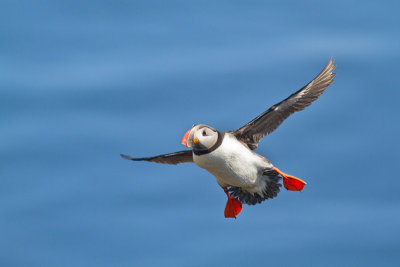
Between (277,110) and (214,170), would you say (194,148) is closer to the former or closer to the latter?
(214,170)

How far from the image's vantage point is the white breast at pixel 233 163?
12578mm

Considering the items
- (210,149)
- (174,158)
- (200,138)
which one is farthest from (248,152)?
(174,158)

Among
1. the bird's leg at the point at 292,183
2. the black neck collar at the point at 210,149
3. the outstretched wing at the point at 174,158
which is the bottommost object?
the bird's leg at the point at 292,183

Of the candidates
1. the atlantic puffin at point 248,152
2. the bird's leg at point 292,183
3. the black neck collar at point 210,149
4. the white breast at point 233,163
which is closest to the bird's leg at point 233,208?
the atlantic puffin at point 248,152

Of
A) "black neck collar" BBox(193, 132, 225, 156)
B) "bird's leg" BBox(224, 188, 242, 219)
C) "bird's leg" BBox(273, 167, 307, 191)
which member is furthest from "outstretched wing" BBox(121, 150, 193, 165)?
"bird's leg" BBox(273, 167, 307, 191)

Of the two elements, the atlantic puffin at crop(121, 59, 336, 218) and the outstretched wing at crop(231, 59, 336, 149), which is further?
the outstretched wing at crop(231, 59, 336, 149)

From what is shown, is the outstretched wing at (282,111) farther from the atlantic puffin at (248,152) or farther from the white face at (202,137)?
the white face at (202,137)

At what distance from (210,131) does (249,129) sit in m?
1.01

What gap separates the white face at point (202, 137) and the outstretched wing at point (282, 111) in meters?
0.88

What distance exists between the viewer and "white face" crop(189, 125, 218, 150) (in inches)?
492

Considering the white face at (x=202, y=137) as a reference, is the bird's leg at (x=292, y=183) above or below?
below

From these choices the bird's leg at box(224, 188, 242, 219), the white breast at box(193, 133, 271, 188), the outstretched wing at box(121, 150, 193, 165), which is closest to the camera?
the white breast at box(193, 133, 271, 188)

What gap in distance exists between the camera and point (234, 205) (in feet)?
46.9

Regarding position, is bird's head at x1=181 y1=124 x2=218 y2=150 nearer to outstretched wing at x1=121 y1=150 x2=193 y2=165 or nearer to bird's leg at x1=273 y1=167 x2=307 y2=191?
outstretched wing at x1=121 y1=150 x2=193 y2=165
